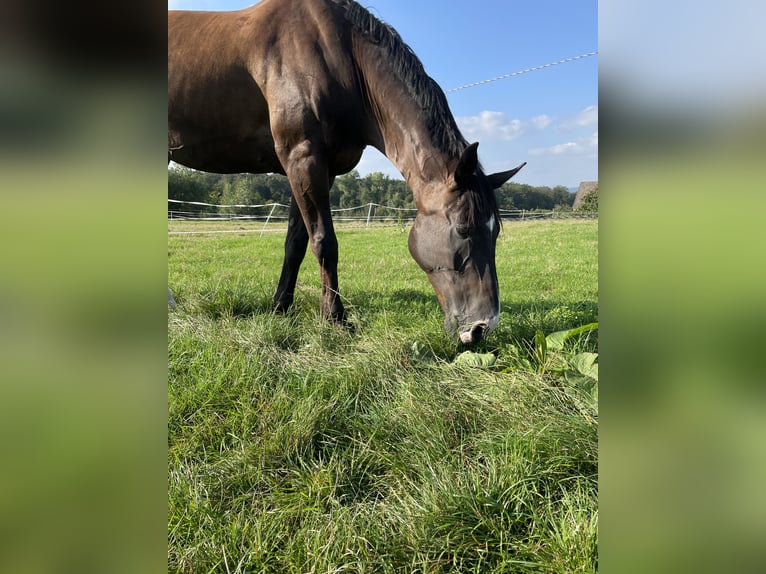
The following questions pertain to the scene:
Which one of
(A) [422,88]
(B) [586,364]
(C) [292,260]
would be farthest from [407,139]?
(B) [586,364]

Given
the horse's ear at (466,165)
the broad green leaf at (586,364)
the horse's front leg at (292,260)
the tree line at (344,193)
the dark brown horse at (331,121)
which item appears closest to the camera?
the broad green leaf at (586,364)

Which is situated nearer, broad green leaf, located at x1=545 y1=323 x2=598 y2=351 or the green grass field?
the green grass field

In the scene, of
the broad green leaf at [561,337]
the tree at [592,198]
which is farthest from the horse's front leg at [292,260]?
the tree at [592,198]

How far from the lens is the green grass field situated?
3.74 ft

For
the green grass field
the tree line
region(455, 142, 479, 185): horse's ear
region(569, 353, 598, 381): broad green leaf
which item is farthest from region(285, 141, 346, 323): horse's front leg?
the tree line

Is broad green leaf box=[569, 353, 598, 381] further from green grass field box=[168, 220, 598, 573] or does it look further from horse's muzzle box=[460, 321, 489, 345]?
horse's muzzle box=[460, 321, 489, 345]

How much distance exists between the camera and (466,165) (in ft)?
8.38

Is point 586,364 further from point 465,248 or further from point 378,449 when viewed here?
point 378,449

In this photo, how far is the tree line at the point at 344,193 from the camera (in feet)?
80.2

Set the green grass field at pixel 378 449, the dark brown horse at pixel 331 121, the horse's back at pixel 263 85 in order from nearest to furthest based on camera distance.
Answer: the green grass field at pixel 378 449
the dark brown horse at pixel 331 121
the horse's back at pixel 263 85

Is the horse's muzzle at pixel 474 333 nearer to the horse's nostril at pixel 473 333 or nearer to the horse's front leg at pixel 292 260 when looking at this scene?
the horse's nostril at pixel 473 333
